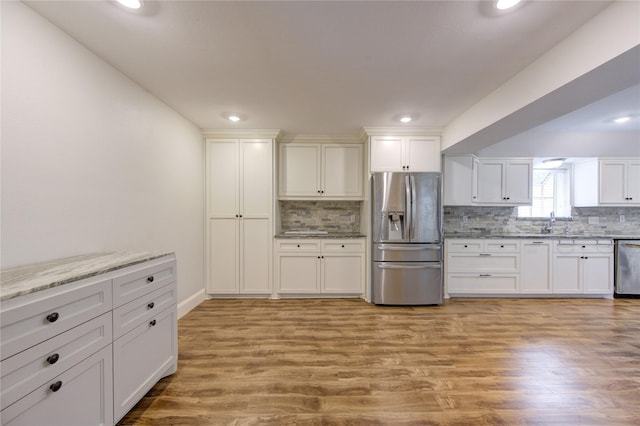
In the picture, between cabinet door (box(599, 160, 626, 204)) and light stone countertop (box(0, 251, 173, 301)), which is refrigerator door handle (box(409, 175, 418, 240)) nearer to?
light stone countertop (box(0, 251, 173, 301))

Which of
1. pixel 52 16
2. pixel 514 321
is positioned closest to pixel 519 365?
pixel 514 321

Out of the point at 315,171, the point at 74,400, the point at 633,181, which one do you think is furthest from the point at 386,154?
the point at 633,181

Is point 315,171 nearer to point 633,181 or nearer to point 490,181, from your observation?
point 490,181

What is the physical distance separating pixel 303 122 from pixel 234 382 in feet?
9.03

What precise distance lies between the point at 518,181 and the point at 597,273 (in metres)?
1.65

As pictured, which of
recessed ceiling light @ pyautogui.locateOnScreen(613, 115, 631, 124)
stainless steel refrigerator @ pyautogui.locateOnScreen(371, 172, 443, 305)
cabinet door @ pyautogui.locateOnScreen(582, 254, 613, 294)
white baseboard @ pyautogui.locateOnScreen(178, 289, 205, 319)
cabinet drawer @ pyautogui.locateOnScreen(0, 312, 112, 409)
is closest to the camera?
cabinet drawer @ pyautogui.locateOnScreen(0, 312, 112, 409)

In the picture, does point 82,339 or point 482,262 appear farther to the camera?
point 482,262

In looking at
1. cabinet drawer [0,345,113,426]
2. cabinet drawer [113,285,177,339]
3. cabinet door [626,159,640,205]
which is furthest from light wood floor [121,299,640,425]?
cabinet door [626,159,640,205]

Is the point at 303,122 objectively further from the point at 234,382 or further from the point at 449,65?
the point at 234,382

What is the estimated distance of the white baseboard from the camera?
2834 mm

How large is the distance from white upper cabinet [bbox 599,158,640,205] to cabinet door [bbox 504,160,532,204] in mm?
1087

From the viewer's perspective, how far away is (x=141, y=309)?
1.48 m

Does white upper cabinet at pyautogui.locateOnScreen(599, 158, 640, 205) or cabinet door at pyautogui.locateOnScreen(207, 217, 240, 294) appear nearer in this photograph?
cabinet door at pyautogui.locateOnScreen(207, 217, 240, 294)

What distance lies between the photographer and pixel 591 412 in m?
1.49
